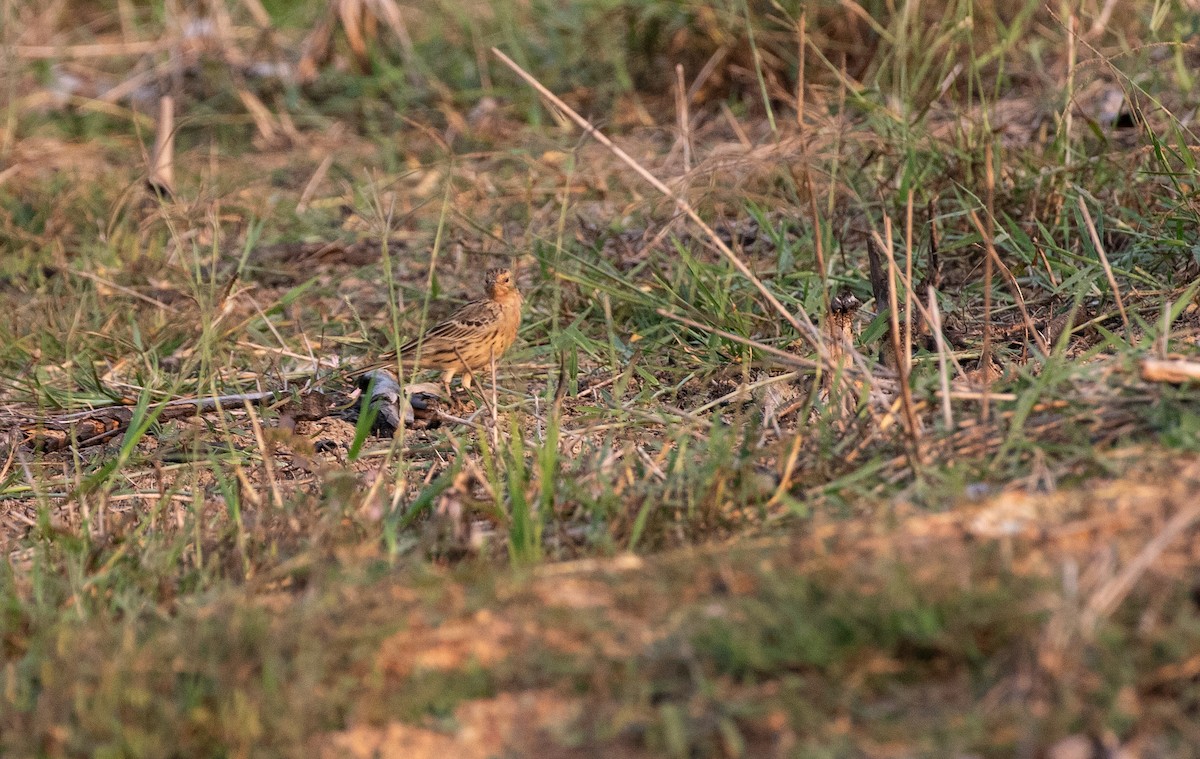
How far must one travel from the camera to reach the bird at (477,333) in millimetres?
4820

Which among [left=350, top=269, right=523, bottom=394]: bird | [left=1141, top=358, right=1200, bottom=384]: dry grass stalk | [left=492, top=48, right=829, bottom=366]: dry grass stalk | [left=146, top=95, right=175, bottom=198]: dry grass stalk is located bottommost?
[left=350, top=269, right=523, bottom=394]: bird

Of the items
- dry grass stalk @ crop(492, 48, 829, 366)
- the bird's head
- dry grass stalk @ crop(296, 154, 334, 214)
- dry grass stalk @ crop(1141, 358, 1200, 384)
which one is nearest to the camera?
dry grass stalk @ crop(1141, 358, 1200, 384)

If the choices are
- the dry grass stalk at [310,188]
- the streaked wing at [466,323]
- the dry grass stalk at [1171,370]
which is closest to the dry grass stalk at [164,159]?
the dry grass stalk at [310,188]

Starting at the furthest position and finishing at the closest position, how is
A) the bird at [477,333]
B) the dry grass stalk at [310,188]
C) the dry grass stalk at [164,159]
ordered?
the dry grass stalk at [310,188], the dry grass stalk at [164,159], the bird at [477,333]

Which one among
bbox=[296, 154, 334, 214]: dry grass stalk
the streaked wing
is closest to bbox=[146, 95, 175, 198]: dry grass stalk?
bbox=[296, 154, 334, 214]: dry grass stalk

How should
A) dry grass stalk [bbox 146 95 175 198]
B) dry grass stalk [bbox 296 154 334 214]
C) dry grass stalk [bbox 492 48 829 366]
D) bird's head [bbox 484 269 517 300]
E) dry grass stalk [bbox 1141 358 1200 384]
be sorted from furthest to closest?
dry grass stalk [bbox 296 154 334 214], dry grass stalk [bbox 146 95 175 198], bird's head [bbox 484 269 517 300], dry grass stalk [bbox 492 48 829 366], dry grass stalk [bbox 1141 358 1200 384]

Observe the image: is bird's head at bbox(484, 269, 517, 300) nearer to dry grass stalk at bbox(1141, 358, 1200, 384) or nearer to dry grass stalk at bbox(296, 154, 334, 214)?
dry grass stalk at bbox(296, 154, 334, 214)

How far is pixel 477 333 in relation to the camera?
4.90m

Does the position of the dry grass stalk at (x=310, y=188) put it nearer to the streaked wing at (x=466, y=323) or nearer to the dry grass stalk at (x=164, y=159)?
the dry grass stalk at (x=164, y=159)

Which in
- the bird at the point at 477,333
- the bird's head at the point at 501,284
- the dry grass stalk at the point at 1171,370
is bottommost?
the bird at the point at 477,333

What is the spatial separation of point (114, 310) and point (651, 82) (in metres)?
3.05

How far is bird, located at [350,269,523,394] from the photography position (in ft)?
15.8

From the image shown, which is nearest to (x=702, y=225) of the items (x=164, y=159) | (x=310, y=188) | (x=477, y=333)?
(x=477, y=333)

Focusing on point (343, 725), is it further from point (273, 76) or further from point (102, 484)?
point (273, 76)
